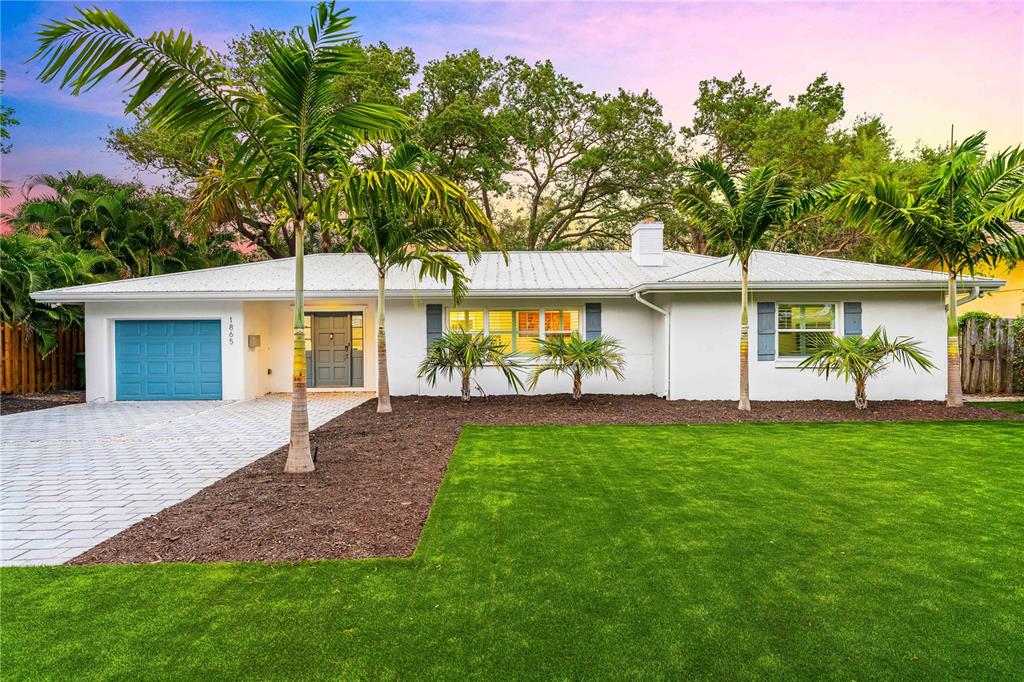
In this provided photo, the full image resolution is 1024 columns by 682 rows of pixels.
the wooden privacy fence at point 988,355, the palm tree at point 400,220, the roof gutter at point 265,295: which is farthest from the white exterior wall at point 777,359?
the palm tree at point 400,220

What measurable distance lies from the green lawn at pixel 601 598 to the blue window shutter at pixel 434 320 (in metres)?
6.89

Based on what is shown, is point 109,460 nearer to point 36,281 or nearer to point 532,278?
point 36,281

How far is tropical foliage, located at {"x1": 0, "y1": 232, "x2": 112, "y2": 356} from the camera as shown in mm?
10969

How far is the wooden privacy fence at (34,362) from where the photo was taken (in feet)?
37.8

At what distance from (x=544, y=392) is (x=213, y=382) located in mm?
7448

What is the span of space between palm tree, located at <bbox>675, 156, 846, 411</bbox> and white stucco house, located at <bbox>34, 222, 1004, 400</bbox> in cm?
105

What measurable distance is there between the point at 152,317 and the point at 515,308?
8062mm

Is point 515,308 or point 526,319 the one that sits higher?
point 515,308

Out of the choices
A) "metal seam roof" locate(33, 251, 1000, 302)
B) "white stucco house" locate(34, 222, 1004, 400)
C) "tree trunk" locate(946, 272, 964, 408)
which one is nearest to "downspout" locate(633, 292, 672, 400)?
"white stucco house" locate(34, 222, 1004, 400)

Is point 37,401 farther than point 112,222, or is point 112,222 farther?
point 112,222

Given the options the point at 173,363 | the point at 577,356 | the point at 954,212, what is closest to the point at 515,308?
the point at 577,356

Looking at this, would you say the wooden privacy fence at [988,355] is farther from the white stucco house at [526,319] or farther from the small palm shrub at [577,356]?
the small palm shrub at [577,356]

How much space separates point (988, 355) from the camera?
11.7 metres

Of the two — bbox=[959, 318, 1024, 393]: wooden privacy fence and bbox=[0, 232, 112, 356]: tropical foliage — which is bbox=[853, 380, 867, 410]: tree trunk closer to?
bbox=[959, 318, 1024, 393]: wooden privacy fence
